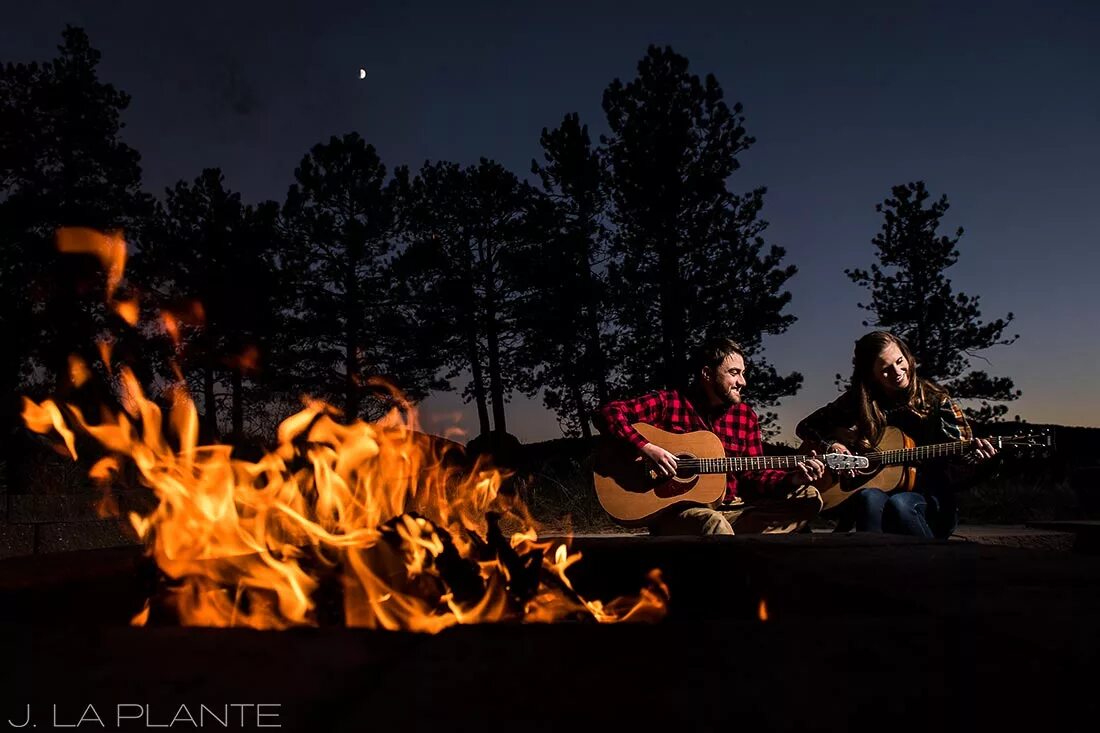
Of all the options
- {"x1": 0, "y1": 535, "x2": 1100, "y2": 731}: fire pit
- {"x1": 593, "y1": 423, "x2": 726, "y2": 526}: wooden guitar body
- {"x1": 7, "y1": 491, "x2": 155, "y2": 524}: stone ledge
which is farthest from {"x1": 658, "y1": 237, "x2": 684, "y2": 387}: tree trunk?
{"x1": 0, "y1": 535, "x2": 1100, "y2": 731}: fire pit

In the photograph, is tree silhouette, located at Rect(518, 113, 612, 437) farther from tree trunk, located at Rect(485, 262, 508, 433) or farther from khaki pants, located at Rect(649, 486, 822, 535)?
khaki pants, located at Rect(649, 486, 822, 535)

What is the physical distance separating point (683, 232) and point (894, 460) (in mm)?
14481

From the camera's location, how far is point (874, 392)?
13.6ft

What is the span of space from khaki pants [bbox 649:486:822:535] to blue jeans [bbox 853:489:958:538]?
0.86ft

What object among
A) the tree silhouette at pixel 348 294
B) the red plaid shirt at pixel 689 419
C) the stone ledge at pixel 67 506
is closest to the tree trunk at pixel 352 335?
the tree silhouette at pixel 348 294

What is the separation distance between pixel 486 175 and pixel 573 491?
15.8 meters

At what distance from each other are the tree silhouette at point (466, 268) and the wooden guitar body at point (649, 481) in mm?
17762

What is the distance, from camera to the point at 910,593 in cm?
166

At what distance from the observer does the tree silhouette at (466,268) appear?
22.3 m

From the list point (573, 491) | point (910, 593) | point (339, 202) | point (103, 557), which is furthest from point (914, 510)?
point (339, 202)

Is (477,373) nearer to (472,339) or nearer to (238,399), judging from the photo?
(472,339)

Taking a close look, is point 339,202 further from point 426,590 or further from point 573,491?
point 426,590

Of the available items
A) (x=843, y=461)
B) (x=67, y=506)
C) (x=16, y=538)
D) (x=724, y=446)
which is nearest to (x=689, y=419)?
(x=724, y=446)

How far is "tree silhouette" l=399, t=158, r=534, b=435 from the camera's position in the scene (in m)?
22.3
